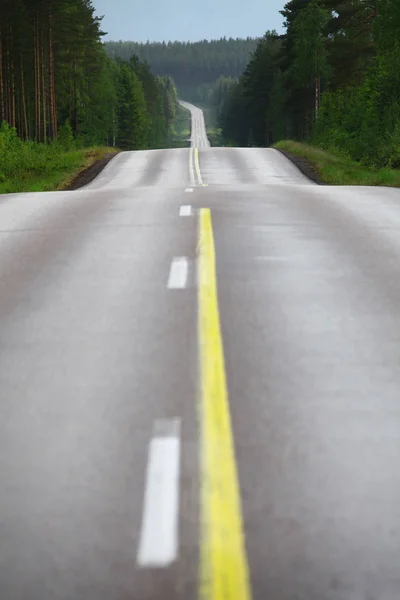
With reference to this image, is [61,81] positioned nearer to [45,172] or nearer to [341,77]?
[341,77]

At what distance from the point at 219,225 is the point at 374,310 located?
480 centimetres

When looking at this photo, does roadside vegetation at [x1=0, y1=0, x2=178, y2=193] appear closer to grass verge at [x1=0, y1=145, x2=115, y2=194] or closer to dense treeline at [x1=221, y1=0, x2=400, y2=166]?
grass verge at [x1=0, y1=145, x2=115, y2=194]

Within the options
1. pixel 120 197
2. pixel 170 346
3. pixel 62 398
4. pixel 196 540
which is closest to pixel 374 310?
pixel 170 346

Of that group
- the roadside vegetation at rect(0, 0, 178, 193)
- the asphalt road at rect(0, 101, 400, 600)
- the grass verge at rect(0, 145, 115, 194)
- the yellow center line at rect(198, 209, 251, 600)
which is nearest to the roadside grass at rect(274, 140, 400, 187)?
the grass verge at rect(0, 145, 115, 194)

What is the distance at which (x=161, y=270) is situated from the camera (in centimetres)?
846

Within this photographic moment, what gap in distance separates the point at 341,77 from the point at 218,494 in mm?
56181

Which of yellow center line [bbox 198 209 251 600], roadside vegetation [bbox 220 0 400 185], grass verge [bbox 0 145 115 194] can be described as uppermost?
roadside vegetation [bbox 220 0 400 185]

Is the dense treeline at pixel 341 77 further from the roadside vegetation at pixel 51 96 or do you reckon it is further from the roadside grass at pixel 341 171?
the roadside vegetation at pixel 51 96

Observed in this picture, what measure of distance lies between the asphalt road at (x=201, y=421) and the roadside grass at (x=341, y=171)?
1285 cm

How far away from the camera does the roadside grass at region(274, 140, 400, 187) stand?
22078mm

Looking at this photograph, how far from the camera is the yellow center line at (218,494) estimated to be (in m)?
3.05

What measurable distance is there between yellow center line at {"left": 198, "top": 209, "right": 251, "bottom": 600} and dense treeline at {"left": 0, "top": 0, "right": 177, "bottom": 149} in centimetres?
4624

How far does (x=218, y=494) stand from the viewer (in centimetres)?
371

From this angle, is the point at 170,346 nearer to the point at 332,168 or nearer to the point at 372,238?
the point at 372,238
